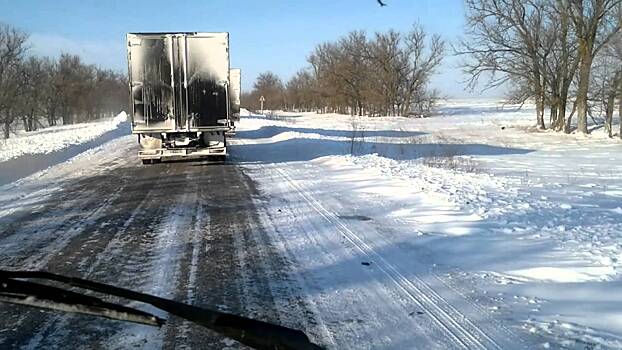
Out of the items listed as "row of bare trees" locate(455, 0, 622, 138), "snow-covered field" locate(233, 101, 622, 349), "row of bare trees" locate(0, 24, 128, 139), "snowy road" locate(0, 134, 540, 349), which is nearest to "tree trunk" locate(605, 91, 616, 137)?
"row of bare trees" locate(455, 0, 622, 138)

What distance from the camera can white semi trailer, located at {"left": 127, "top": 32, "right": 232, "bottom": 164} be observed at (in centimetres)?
1577

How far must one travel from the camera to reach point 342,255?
6.63m

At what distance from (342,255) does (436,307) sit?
190cm

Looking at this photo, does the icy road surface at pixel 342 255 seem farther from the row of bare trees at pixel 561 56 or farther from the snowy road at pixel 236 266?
the row of bare trees at pixel 561 56

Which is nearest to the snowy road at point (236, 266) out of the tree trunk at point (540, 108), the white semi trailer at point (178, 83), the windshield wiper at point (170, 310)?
the windshield wiper at point (170, 310)

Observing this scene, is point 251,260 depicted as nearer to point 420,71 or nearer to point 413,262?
point 413,262

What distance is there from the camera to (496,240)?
7.27 meters

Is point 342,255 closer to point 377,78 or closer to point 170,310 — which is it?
point 170,310

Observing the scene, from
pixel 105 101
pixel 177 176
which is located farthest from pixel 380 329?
pixel 105 101

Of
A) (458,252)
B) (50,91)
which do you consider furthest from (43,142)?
(50,91)

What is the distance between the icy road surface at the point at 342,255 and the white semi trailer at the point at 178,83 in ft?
9.49

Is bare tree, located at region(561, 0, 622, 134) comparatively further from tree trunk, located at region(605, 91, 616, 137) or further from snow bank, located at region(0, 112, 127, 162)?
snow bank, located at region(0, 112, 127, 162)

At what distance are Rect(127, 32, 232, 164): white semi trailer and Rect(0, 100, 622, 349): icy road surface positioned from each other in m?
2.89

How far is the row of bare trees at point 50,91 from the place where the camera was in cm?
6738
